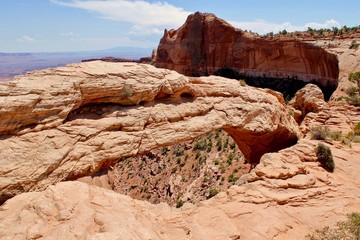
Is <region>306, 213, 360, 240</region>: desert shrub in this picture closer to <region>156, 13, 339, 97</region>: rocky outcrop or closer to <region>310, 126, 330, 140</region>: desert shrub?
<region>310, 126, 330, 140</region>: desert shrub

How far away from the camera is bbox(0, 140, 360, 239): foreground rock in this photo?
8344 millimetres

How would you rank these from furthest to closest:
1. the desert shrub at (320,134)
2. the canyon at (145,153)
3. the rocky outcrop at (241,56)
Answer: the rocky outcrop at (241,56)
the desert shrub at (320,134)
the canyon at (145,153)

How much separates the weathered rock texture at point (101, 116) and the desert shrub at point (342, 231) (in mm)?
7730

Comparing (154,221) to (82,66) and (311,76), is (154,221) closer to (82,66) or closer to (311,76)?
(82,66)

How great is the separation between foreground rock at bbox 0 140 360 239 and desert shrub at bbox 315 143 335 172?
0.41 metres

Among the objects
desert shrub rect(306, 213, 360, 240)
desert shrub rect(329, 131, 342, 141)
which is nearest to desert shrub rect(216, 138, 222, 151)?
desert shrub rect(329, 131, 342, 141)

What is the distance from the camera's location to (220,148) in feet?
99.8

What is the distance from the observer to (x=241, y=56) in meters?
60.0

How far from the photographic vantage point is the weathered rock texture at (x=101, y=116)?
11102mm

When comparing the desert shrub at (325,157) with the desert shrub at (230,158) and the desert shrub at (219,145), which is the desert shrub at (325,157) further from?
the desert shrub at (219,145)

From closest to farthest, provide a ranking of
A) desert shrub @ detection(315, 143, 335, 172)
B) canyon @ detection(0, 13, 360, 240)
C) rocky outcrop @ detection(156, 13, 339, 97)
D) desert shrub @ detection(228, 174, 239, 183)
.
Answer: canyon @ detection(0, 13, 360, 240)
desert shrub @ detection(315, 143, 335, 172)
desert shrub @ detection(228, 174, 239, 183)
rocky outcrop @ detection(156, 13, 339, 97)

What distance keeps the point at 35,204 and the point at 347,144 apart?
1710 cm

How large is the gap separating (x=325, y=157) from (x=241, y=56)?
46924 mm

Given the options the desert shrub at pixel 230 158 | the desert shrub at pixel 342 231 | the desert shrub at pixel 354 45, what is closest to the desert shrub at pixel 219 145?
the desert shrub at pixel 230 158
